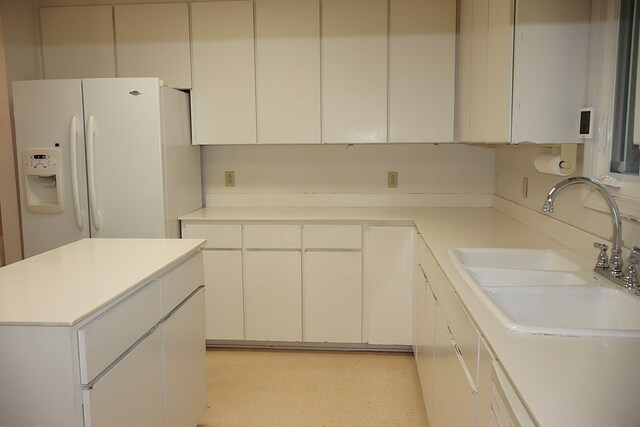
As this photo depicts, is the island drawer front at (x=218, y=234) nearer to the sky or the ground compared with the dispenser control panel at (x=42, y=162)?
nearer to the ground

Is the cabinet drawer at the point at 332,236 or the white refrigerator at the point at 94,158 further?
the cabinet drawer at the point at 332,236

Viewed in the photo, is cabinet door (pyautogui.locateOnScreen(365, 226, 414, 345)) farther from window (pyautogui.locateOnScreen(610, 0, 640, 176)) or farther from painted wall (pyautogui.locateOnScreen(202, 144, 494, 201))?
window (pyautogui.locateOnScreen(610, 0, 640, 176))

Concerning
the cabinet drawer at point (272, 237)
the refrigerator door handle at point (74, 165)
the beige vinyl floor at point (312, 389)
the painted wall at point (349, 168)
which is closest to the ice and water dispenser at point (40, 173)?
the refrigerator door handle at point (74, 165)

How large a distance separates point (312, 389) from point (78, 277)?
5.29ft

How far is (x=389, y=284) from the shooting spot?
11.2ft

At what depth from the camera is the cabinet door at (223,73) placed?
3.54 m

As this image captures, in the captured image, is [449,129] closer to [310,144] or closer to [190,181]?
[310,144]

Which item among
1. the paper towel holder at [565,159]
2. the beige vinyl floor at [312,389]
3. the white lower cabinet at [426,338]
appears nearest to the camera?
the paper towel holder at [565,159]

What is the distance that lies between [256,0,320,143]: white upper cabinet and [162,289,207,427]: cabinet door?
59.1 inches

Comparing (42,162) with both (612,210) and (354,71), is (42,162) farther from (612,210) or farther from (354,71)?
(612,210)

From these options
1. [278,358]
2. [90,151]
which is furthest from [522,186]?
[90,151]

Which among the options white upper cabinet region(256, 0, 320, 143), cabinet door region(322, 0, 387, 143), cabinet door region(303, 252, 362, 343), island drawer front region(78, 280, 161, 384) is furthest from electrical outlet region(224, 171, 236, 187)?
island drawer front region(78, 280, 161, 384)

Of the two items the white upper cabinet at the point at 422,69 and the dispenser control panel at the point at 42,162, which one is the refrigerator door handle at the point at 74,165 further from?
the white upper cabinet at the point at 422,69

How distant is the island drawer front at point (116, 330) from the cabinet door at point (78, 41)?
2324 mm
